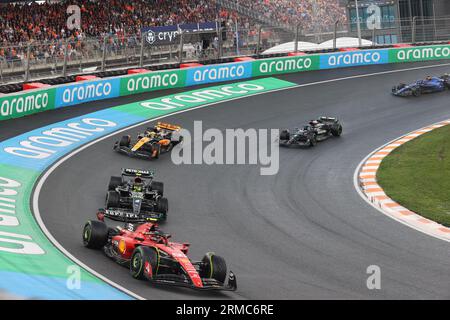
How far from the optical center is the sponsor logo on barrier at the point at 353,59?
118 feet

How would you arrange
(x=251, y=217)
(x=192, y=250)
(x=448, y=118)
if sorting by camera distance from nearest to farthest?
(x=192, y=250), (x=251, y=217), (x=448, y=118)

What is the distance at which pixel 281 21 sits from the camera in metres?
52.1

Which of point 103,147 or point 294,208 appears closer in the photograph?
point 294,208

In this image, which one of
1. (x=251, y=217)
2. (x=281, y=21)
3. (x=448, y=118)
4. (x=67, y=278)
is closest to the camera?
(x=67, y=278)

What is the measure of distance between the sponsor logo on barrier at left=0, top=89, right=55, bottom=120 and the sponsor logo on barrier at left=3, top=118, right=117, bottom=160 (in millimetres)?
1912

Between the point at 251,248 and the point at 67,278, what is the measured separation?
3.99 meters

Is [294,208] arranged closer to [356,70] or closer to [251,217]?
[251,217]

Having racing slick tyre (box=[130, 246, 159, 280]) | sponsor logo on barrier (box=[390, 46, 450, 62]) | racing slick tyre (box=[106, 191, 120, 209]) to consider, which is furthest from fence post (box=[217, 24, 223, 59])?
racing slick tyre (box=[130, 246, 159, 280])

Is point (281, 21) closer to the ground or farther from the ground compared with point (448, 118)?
farther from the ground

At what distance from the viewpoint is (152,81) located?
Answer: 103 ft

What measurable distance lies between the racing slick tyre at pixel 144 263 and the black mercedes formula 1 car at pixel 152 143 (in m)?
9.11

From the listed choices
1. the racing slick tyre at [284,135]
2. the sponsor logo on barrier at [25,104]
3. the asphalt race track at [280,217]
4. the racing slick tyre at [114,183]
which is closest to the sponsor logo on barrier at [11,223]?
the asphalt race track at [280,217]

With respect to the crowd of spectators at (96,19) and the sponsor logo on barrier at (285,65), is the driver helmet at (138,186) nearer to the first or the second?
the crowd of spectators at (96,19)
